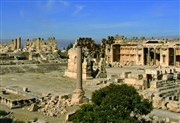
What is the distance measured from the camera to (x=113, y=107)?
20.3 meters

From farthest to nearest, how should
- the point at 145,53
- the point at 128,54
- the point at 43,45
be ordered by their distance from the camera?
1. the point at 43,45
2. the point at 128,54
3. the point at 145,53

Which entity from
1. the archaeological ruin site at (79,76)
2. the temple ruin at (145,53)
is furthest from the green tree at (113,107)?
the temple ruin at (145,53)

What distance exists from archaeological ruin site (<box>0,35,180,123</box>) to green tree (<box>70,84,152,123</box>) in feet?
7.53

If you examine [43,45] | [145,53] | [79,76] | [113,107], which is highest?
[43,45]

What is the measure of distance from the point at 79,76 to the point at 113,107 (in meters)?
10.6

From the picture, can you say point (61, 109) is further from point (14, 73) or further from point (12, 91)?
point (14, 73)

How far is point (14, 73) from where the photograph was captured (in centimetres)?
5894

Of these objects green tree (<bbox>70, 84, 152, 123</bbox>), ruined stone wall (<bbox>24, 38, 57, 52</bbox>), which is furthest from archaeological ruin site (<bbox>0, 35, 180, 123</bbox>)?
green tree (<bbox>70, 84, 152, 123</bbox>)

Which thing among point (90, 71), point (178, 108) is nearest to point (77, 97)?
point (178, 108)

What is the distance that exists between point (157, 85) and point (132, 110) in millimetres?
14965

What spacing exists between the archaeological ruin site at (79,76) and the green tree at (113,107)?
7.53 ft

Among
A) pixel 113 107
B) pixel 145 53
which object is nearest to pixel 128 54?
pixel 145 53

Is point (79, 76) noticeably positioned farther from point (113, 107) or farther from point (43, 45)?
point (43, 45)

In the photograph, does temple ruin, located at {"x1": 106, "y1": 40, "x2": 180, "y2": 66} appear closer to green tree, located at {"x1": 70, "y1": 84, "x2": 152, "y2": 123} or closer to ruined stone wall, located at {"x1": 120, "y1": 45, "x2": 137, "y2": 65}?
ruined stone wall, located at {"x1": 120, "y1": 45, "x2": 137, "y2": 65}
